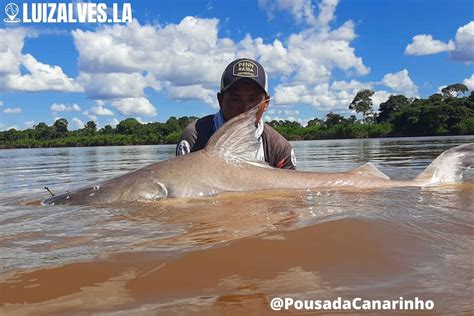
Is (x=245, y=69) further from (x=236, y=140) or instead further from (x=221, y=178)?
(x=221, y=178)

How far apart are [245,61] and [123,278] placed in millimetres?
2620

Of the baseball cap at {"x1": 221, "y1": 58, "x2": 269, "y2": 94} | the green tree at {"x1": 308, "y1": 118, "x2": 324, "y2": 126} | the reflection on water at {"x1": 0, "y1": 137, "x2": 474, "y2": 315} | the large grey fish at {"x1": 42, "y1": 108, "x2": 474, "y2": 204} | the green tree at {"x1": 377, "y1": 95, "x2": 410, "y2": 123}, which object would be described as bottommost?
the reflection on water at {"x1": 0, "y1": 137, "x2": 474, "y2": 315}

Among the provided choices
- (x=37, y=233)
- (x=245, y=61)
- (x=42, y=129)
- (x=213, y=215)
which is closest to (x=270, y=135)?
(x=245, y=61)

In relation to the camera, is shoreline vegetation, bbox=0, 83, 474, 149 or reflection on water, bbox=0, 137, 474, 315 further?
shoreline vegetation, bbox=0, 83, 474, 149

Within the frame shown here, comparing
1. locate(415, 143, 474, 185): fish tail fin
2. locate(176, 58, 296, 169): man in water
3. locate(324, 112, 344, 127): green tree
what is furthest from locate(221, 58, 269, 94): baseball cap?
locate(324, 112, 344, 127): green tree

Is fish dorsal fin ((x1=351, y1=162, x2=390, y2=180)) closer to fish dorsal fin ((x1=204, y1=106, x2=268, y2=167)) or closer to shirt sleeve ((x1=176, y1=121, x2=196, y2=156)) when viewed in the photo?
fish dorsal fin ((x1=204, y1=106, x2=268, y2=167))

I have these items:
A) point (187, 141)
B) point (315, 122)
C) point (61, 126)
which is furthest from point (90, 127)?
point (187, 141)

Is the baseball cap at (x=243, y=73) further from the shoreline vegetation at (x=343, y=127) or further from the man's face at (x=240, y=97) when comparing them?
the shoreline vegetation at (x=343, y=127)

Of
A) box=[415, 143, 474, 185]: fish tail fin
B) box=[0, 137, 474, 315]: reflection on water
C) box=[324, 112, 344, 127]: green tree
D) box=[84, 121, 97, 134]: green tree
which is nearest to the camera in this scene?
box=[0, 137, 474, 315]: reflection on water

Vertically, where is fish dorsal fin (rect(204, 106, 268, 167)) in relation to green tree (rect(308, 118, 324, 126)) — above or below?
below

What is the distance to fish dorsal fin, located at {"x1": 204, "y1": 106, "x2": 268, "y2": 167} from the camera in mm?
3502

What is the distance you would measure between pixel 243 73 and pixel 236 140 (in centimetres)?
62

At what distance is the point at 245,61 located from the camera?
3.89 metres

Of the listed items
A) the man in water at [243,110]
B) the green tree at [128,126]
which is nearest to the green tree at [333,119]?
the green tree at [128,126]
